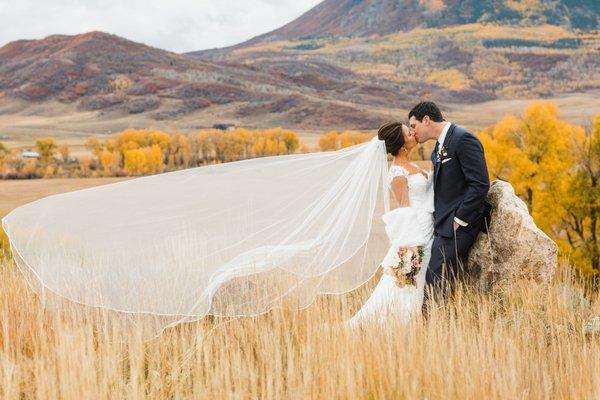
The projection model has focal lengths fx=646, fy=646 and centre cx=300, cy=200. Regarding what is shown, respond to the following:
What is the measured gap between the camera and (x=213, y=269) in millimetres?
5848

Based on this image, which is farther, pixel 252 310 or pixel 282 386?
pixel 252 310

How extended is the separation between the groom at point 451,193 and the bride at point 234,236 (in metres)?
0.18

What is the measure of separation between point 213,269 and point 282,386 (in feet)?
6.92

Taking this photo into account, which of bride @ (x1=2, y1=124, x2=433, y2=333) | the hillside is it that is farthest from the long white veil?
the hillside

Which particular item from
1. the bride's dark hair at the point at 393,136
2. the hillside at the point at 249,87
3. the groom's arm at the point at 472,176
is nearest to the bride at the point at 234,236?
the bride's dark hair at the point at 393,136

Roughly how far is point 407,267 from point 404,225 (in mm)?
384

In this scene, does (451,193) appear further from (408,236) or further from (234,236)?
(234,236)

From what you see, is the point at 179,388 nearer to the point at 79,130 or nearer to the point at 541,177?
the point at 541,177

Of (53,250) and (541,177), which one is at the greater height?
(53,250)

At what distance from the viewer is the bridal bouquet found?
19.1 ft

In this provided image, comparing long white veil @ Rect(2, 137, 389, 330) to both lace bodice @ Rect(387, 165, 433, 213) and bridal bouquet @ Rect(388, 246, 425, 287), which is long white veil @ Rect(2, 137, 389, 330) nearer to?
bridal bouquet @ Rect(388, 246, 425, 287)

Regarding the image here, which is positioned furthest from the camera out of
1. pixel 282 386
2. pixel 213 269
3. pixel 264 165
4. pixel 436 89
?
pixel 436 89

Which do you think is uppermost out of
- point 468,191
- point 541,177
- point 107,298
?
point 468,191

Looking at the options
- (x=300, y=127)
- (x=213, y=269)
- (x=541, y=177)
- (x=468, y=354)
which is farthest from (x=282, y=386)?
(x=300, y=127)
